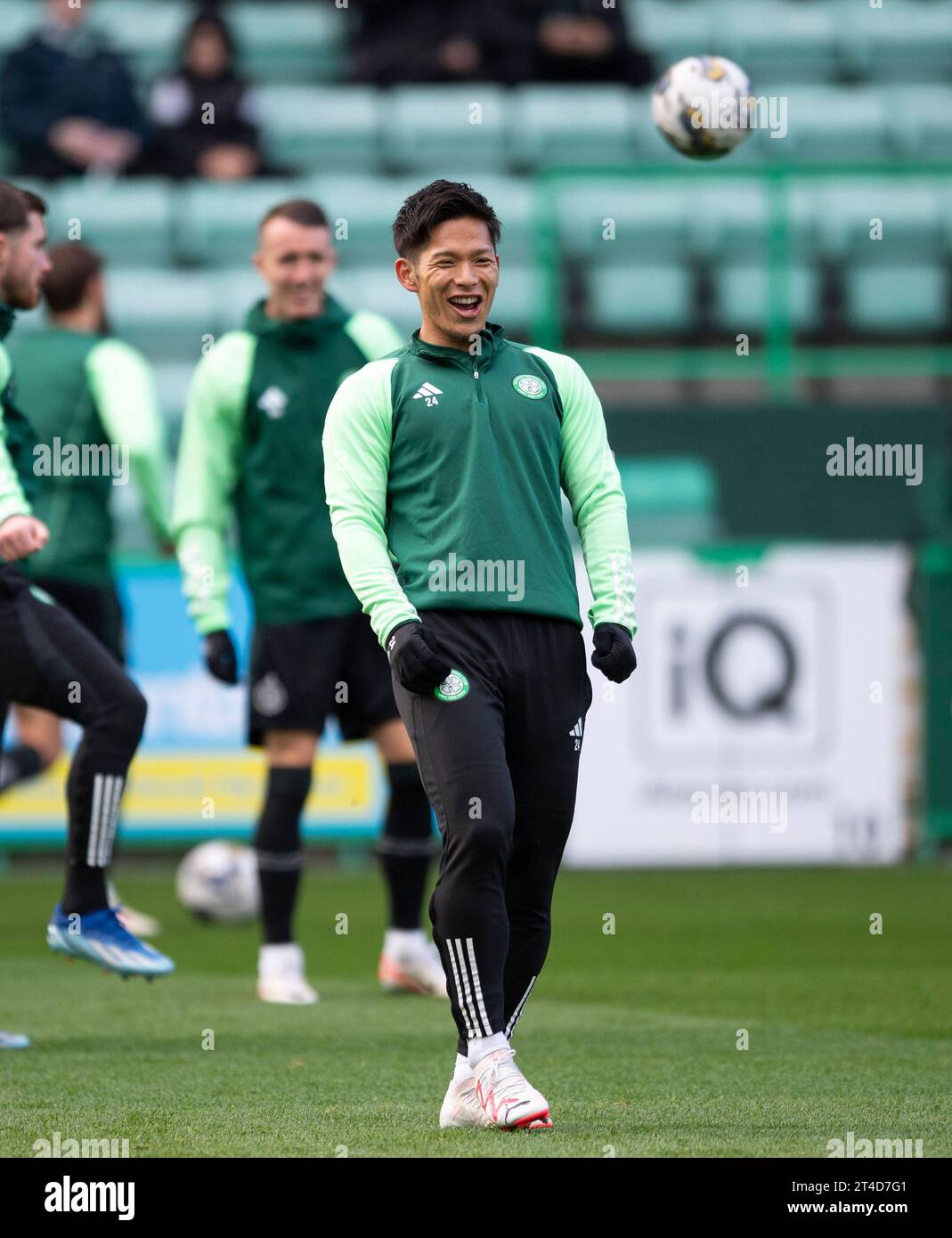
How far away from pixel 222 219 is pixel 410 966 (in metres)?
8.25

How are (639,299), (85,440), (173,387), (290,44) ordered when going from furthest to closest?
(290,44) → (173,387) → (639,299) → (85,440)

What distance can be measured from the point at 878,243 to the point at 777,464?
5.72ft

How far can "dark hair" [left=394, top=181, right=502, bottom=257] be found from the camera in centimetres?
465

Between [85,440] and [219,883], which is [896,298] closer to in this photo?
[219,883]

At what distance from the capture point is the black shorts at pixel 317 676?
23.5ft

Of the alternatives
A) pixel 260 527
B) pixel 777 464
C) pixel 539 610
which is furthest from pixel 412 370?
pixel 777 464

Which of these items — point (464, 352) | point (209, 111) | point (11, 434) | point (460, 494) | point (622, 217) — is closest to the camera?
point (460, 494)

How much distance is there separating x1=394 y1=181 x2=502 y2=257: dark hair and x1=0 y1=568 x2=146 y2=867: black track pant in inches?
69.2

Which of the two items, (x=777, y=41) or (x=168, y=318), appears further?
(x=777, y=41)

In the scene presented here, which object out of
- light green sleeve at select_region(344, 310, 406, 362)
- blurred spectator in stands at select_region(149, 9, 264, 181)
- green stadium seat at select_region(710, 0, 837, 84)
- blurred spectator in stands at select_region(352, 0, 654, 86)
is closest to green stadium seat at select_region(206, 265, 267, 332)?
blurred spectator in stands at select_region(149, 9, 264, 181)

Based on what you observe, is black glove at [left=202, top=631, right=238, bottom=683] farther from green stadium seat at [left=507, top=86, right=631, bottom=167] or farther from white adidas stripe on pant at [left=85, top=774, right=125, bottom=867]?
green stadium seat at [left=507, top=86, right=631, bottom=167]

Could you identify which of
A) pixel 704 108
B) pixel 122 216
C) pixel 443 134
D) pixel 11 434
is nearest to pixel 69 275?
pixel 11 434

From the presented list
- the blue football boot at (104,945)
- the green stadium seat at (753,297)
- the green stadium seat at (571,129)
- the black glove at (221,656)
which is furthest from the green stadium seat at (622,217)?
the blue football boot at (104,945)

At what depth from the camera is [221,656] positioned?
7.13m
